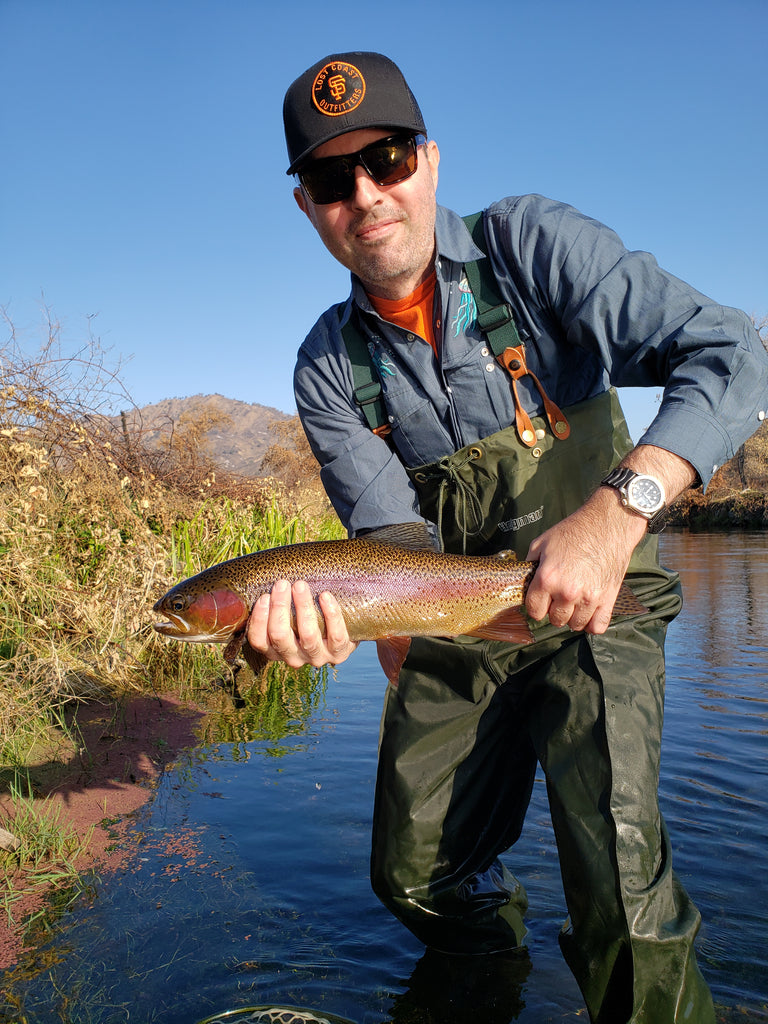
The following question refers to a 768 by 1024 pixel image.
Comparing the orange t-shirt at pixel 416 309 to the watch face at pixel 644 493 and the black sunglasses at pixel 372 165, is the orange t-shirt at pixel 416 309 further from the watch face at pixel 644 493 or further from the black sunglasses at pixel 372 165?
the watch face at pixel 644 493

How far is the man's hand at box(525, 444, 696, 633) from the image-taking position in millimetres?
2482

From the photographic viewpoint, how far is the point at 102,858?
160 inches

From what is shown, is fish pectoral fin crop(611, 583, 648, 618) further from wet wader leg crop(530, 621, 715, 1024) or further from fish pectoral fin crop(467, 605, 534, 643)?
fish pectoral fin crop(467, 605, 534, 643)

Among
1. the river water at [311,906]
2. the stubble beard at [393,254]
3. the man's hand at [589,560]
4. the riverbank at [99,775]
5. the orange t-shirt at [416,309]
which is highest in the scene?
the stubble beard at [393,254]

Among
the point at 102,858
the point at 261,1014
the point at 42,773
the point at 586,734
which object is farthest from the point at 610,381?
the point at 42,773

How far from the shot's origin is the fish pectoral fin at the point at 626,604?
2688 millimetres

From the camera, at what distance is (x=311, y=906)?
3.80 metres

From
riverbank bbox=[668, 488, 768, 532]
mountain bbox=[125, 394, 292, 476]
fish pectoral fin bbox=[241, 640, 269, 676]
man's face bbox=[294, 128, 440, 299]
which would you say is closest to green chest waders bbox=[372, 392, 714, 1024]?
fish pectoral fin bbox=[241, 640, 269, 676]

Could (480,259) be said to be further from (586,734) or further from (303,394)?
(586,734)

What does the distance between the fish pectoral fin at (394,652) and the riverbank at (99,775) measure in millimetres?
1912

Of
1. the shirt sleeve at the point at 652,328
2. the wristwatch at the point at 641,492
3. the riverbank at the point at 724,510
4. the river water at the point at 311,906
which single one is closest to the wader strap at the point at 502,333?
the shirt sleeve at the point at 652,328

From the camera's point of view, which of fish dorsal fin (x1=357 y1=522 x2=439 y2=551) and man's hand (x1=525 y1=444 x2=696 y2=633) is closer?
man's hand (x1=525 y1=444 x2=696 y2=633)

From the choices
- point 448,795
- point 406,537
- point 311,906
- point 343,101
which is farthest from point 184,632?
point 343,101

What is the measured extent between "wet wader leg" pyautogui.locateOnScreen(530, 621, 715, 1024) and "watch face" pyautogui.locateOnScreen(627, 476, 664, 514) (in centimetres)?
58
